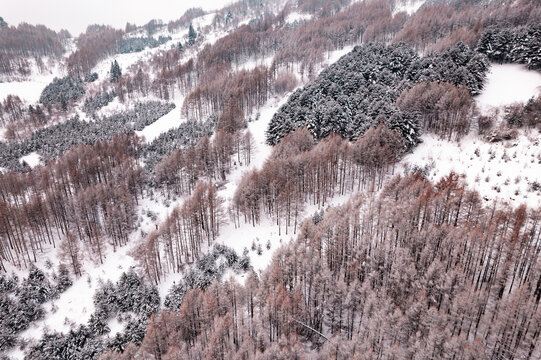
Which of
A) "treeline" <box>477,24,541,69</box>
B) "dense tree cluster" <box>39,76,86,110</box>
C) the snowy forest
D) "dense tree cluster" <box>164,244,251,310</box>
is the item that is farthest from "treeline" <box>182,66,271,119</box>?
"treeline" <box>477,24,541,69</box>

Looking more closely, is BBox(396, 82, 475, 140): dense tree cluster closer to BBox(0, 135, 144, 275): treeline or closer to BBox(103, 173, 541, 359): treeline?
BBox(103, 173, 541, 359): treeline

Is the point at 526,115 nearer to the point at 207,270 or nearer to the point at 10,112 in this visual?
the point at 207,270

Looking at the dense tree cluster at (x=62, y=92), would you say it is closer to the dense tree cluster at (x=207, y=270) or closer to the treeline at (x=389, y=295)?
the dense tree cluster at (x=207, y=270)

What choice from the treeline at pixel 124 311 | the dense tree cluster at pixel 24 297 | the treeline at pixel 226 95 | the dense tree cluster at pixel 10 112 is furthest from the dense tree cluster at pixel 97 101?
the treeline at pixel 124 311

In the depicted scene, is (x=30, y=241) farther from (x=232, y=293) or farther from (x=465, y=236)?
(x=465, y=236)

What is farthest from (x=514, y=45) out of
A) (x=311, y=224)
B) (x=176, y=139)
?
(x=176, y=139)

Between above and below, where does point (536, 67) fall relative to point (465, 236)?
above

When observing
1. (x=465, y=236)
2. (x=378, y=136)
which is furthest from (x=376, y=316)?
(x=378, y=136)
